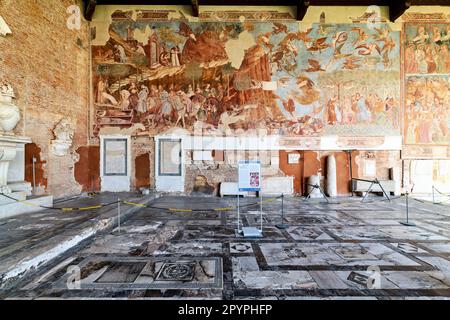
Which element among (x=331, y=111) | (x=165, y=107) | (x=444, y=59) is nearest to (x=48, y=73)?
(x=165, y=107)

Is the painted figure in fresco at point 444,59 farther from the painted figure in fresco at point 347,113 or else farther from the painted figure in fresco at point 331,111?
the painted figure in fresco at point 331,111

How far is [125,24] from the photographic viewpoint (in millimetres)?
10805

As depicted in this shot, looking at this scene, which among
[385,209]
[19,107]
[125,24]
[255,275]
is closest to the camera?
[255,275]

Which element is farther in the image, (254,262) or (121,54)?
(121,54)

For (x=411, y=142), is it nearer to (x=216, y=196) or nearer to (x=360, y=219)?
→ (x=360, y=219)

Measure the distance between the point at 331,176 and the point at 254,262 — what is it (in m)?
7.84

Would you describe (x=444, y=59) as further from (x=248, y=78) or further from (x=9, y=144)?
(x=9, y=144)

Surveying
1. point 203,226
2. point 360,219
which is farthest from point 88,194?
point 360,219

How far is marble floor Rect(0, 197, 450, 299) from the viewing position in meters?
2.99

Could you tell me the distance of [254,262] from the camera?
3850mm

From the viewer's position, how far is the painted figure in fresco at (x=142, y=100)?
35.2 feet

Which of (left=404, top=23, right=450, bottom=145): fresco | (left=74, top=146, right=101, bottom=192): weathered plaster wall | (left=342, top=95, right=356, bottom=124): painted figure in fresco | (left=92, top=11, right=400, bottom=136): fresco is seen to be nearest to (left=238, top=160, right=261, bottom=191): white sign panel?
(left=92, top=11, right=400, bottom=136): fresco

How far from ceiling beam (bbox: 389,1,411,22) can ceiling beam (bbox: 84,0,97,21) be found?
42.7ft

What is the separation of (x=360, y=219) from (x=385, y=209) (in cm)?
203
